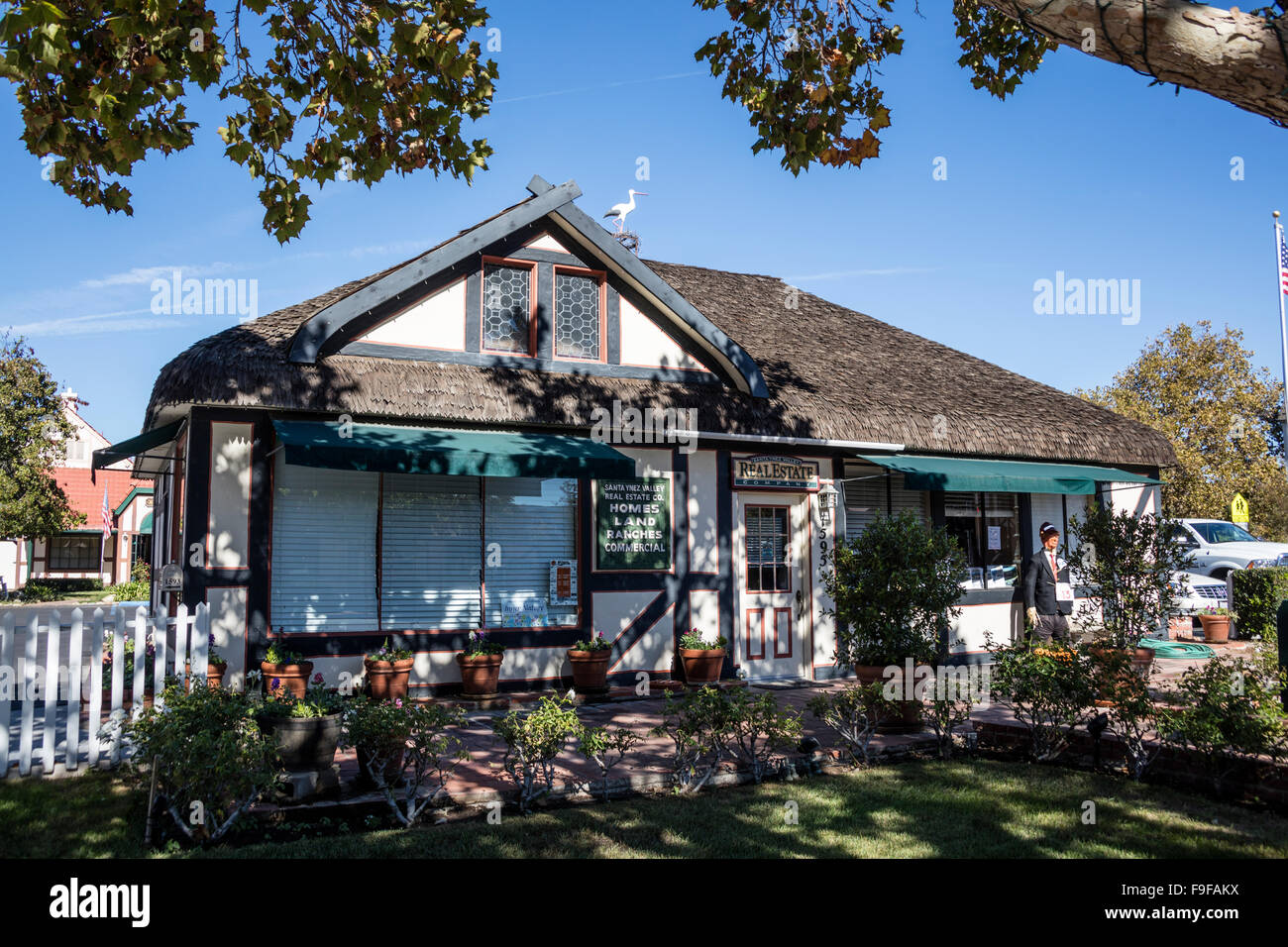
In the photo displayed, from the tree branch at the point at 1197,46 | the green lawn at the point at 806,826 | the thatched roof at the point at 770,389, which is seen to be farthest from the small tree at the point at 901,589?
the tree branch at the point at 1197,46

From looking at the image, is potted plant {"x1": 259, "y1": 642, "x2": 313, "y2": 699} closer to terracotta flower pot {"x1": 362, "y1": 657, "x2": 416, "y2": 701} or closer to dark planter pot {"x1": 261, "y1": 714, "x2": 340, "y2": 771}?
terracotta flower pot {"x1": 362, "y1": 657, "x2": 416, "y2": 701}

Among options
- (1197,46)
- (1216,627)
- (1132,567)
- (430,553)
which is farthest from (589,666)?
(1216,627)

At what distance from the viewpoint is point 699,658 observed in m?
11.3

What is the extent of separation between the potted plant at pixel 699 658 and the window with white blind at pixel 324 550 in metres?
3.79

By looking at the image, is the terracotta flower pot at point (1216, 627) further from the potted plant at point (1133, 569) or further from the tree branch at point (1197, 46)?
the tree branch at point (1197, 46)

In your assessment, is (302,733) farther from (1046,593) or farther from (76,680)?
(1046,593)

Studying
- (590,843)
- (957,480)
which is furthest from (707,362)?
(590,843)

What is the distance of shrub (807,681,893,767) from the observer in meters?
7.41

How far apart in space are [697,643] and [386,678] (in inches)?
150

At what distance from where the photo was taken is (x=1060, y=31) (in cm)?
422

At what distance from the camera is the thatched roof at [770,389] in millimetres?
9836

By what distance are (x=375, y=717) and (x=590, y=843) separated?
1.66m

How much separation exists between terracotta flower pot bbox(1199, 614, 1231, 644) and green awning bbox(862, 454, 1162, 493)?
292cm
